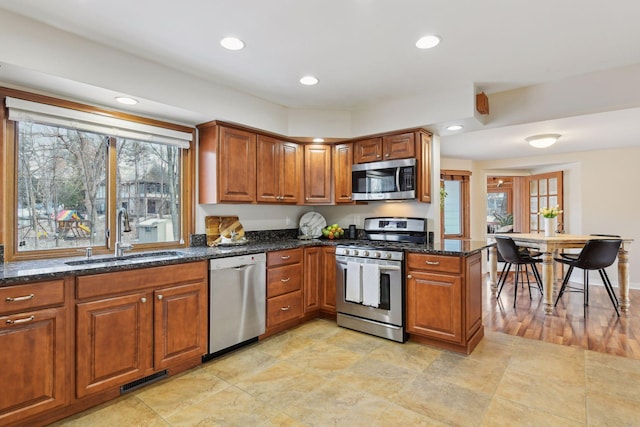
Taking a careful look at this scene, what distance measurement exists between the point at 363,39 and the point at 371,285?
7.16 feet

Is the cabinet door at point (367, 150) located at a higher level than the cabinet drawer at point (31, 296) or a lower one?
higher

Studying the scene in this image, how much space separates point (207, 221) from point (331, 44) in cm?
209

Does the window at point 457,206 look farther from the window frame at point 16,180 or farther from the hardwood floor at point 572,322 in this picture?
the window frame at point 16,180

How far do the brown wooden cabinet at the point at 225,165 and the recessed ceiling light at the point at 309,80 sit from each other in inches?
31.8

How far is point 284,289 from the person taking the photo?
3.33 metres

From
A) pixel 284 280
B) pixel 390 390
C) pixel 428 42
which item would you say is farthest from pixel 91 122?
pixel 390 390

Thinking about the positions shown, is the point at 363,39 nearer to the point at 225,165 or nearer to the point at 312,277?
the point at 225,165

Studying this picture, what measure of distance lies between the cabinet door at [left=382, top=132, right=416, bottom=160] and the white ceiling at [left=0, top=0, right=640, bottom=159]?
1.57ft

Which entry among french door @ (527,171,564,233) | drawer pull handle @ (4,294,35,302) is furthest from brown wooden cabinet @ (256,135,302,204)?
french door @ (527,171,564,233)

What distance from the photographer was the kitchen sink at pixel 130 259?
2.27 m

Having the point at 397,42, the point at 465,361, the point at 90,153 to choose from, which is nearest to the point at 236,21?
the point at 397,42

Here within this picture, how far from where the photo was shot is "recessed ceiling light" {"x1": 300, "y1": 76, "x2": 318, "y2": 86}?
2.97 meters

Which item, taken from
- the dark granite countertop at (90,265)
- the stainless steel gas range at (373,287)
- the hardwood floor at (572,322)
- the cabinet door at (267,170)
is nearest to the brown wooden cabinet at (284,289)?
the dark granite countertop at (90,265)

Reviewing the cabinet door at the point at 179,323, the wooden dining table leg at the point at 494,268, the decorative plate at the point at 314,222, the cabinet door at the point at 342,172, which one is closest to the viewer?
the cabinet door at the point at 179,323
